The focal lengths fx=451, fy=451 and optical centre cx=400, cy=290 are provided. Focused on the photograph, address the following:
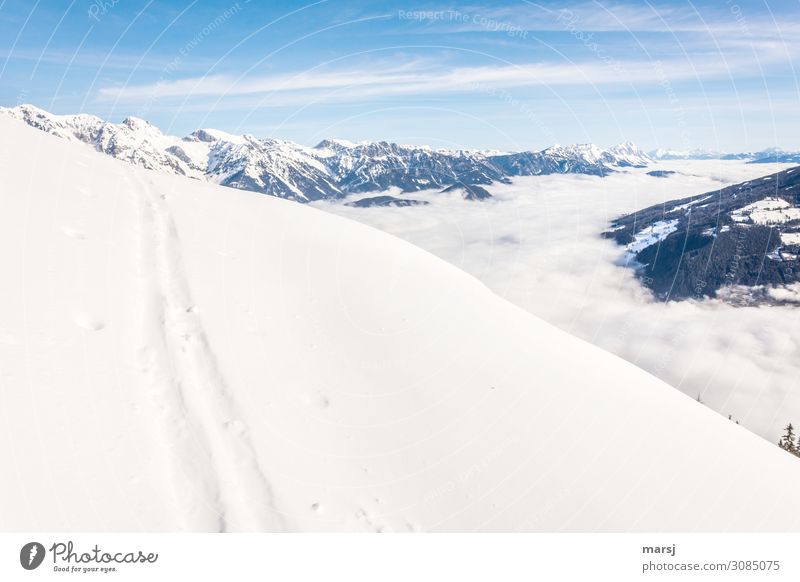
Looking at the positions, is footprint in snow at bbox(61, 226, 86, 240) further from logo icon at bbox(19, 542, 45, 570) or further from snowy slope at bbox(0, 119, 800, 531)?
logo icon at bbox(19, 542, 45, 570)

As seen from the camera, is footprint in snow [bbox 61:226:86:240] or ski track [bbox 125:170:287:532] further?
footprint in snow [bbox 61:226:86:240]

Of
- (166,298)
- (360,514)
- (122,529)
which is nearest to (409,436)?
(360,514)

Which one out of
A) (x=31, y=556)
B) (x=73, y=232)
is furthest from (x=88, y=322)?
(x=31, y=556)

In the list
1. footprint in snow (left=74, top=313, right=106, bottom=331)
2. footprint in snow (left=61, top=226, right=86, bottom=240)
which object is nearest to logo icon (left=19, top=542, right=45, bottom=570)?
footprint in snow (left=74, top=313, right=106, bottom=331)

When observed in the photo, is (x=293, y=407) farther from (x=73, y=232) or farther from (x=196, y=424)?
(x=73, y=232)

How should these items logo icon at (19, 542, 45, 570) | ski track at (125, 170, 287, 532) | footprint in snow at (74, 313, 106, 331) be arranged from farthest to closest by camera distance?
footprint in snow at (74, 313, 106, 331) < ski track at (125, 170, 287, 532) < logo icon at (19, 542, 45, 570)

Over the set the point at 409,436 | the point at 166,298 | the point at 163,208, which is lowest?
the point at 409,436

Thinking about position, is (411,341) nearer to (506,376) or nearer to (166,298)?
(506,376)
